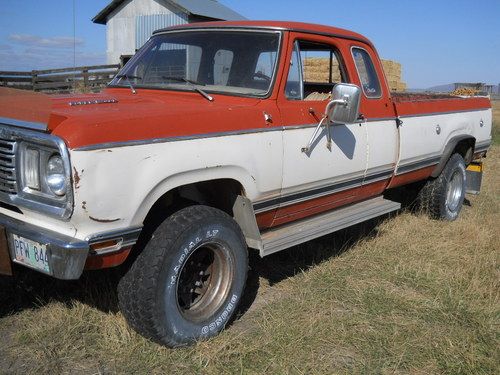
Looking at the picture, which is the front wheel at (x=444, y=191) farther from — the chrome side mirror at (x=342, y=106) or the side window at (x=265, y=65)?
the side window at (x=265, y=65)

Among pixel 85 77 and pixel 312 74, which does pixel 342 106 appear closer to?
pixel 312 74

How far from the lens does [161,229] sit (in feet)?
9.67

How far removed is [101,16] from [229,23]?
2269 cm

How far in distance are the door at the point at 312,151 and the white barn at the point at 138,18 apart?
18945 millimetres

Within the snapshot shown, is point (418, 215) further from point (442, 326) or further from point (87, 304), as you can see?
point (87, 304)

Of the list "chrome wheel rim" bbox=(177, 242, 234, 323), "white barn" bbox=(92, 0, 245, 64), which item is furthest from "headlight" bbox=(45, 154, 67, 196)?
"white barn" bbox=(92, 0, 245, 64)

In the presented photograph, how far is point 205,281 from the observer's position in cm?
337

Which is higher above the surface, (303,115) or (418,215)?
(303,115)

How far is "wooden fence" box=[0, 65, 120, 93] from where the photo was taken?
55.1ft

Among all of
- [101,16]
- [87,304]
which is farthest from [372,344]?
[101,16]

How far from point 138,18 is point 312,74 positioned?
20173mm

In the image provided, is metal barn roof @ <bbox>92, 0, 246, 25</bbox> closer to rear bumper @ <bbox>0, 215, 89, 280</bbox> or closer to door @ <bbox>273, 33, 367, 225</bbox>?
door @ <bbox>273, 33, 367, 225</bbox>

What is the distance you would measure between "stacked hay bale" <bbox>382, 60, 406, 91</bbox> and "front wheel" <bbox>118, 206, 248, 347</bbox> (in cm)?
1745

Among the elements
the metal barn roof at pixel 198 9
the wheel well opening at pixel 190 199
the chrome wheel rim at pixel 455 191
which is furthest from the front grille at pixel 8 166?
the metal barn roof at pixel 198 9
